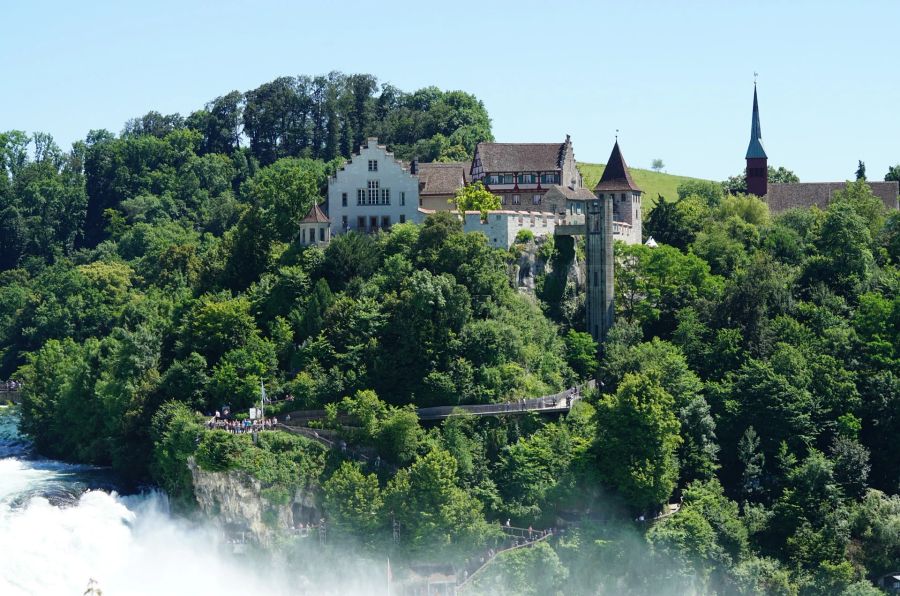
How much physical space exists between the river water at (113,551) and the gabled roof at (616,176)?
120 ft

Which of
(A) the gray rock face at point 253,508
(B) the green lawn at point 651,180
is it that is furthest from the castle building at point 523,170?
(B) the green lawn at point 651,180

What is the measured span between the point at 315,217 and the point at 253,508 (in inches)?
865

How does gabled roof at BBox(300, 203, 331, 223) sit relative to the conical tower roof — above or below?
below

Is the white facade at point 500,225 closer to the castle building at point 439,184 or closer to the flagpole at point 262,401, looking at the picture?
the castle building at point 439,184

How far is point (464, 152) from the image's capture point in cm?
12731

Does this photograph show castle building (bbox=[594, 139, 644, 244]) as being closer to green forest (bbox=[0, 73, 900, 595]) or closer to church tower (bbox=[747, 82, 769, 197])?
green forest (bbox=[0, 73, 900, 595])

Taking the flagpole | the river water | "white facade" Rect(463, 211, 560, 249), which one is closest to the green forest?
the flagpole

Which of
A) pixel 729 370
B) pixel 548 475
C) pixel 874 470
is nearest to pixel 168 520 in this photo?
pixel 548 475

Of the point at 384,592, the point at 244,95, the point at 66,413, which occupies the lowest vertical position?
the point at 384,592

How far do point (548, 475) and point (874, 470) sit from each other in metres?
17.3

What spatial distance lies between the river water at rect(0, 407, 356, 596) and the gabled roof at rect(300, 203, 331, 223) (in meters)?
19.2

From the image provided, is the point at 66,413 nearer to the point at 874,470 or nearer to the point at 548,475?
the point at 548,475

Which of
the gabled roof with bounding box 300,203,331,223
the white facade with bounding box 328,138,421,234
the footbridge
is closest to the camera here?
the footbridge

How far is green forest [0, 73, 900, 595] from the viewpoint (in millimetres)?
74625
